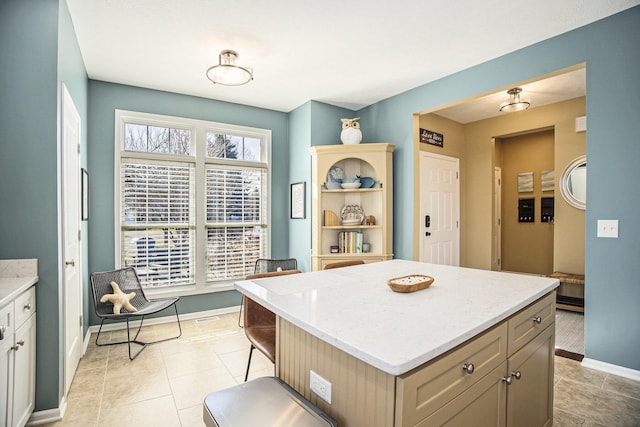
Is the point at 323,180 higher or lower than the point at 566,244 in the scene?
higher

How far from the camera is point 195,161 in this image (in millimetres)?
4125

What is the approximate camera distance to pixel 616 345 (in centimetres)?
257

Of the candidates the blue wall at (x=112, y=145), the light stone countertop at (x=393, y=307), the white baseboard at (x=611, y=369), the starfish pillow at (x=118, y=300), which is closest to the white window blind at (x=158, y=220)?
the blue wall at (x=112, y=145)

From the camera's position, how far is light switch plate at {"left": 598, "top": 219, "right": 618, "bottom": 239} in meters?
2.55

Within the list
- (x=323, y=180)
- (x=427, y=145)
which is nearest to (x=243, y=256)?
(x=323, y=180)

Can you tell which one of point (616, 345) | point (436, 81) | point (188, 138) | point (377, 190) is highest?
point (436, 81)

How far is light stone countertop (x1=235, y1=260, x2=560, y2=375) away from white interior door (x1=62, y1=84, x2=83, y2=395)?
4.81 ft

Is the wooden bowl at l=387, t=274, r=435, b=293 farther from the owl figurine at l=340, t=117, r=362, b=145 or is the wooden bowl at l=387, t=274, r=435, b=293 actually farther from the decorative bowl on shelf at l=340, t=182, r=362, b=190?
the owl figurine at l=340, t=117, r=362, b=145

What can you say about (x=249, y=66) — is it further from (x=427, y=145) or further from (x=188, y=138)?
(x=427, y=145)

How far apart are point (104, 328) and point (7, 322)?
225 cm

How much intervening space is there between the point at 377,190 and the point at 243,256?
1.99m

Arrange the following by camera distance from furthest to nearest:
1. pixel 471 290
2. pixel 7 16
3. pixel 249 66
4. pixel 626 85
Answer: pixel 249 66 → pixel 626 85 → pixel 7 16 → pixel 471 290

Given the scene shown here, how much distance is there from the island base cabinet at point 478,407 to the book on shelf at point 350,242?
9.46 feet

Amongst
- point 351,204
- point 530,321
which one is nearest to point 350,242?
point 351,204
